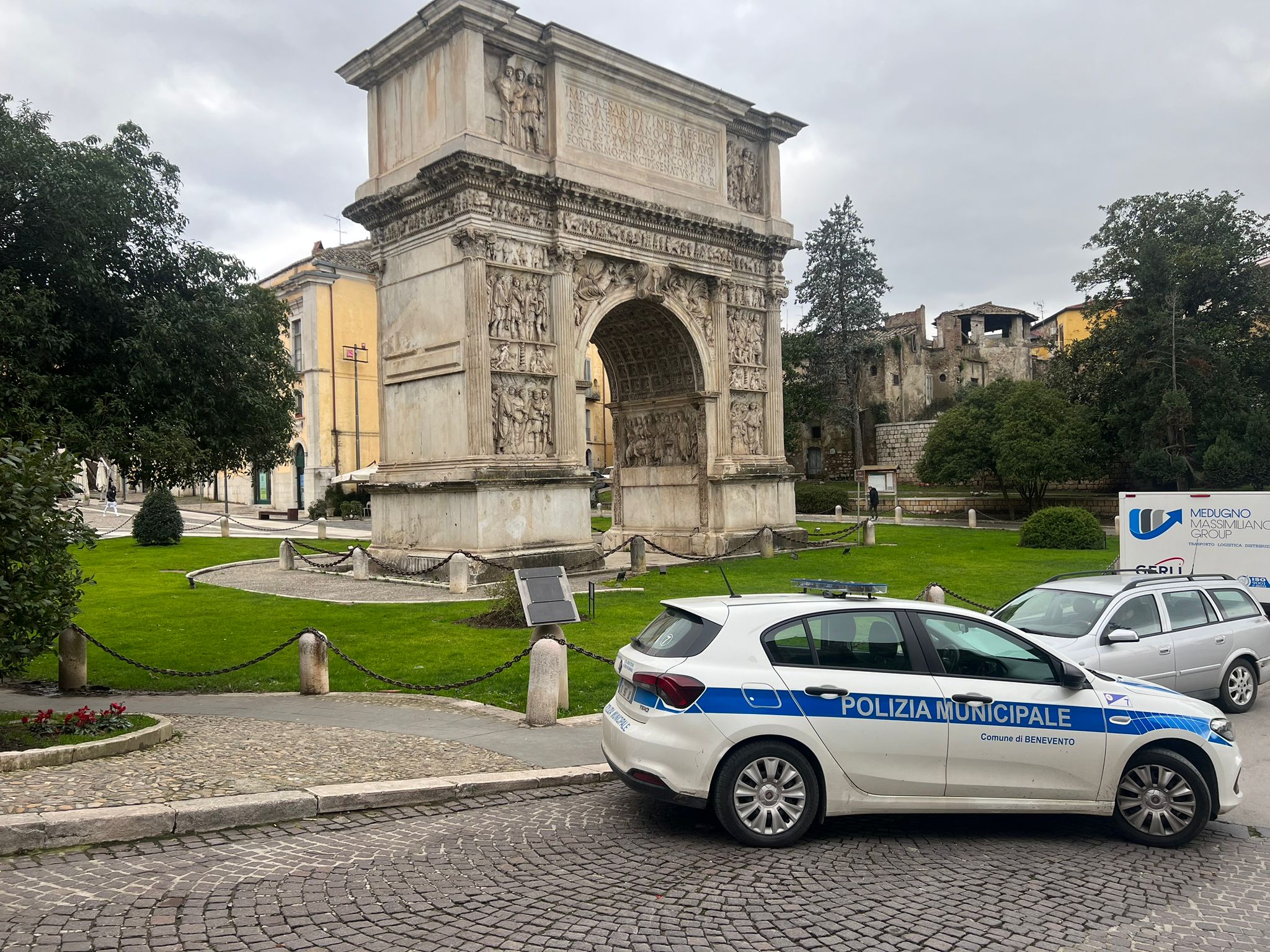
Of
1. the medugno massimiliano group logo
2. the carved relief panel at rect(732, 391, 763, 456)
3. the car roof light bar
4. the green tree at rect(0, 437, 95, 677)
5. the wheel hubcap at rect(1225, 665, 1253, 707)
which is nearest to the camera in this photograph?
the car roof light bar

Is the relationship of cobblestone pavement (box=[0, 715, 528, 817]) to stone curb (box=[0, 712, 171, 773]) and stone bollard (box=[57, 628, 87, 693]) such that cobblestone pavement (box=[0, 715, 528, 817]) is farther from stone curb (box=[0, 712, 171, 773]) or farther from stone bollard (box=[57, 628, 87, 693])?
stone bollard (box=[57, 628, 87, 693])

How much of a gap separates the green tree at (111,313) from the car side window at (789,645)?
6.55 m

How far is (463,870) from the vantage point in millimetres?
5445

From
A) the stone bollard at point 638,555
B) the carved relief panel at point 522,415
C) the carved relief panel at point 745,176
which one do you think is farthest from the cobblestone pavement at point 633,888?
the carved relief panel at point 745,176

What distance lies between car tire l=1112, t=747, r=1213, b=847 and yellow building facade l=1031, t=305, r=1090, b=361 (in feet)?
210

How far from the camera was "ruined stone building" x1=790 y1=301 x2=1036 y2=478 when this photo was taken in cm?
6369

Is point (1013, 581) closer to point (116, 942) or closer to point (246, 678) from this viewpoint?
point (246, 678)

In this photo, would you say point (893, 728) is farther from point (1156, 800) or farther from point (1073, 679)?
point (1156, 800)

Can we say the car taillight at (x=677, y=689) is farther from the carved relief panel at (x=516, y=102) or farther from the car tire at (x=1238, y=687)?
the carved relief panel at (x=516, y=102)

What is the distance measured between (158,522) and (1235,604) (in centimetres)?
3051

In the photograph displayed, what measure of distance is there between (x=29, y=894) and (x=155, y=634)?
1004 centimetres

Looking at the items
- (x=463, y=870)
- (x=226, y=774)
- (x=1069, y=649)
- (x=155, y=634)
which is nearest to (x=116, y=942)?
(x=463, y=870)

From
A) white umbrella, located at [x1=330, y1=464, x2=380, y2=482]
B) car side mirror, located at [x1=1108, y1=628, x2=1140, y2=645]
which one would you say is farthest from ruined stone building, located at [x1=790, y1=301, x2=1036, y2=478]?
car side mirror, located at [x1=1108, y1=628, x2=1140, y2=645]

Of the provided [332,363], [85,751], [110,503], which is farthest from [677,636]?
[110,503]
